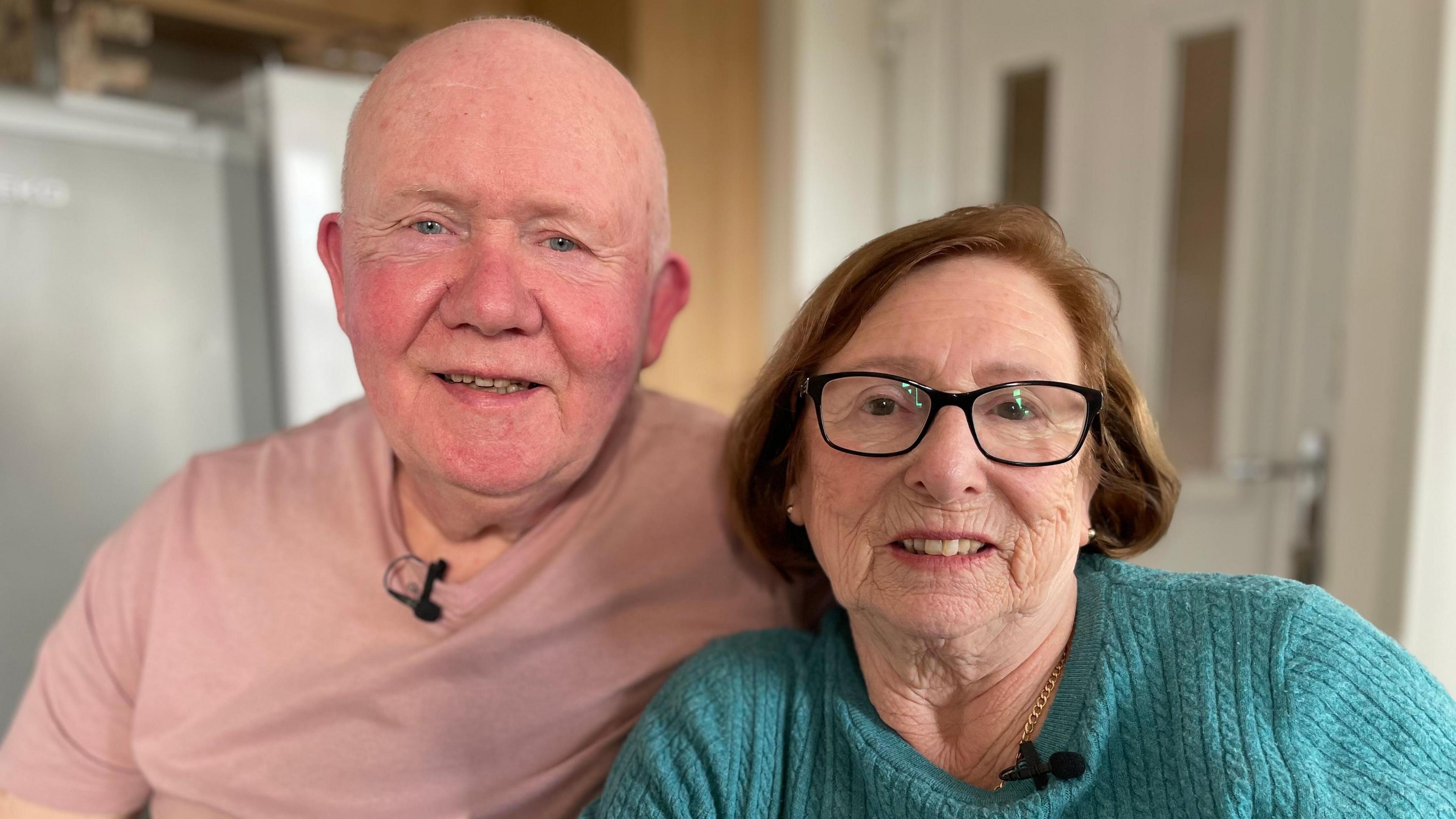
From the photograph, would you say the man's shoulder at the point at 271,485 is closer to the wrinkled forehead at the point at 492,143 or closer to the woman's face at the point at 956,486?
the wrinkled forehead at the point at 492,143

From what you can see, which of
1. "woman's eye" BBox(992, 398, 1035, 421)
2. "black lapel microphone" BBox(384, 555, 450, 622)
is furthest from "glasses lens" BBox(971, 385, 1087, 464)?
"black lapel microphone" BBox(384, 555, 450, 622)

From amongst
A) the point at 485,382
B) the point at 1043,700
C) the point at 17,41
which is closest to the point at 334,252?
the point at 485,382

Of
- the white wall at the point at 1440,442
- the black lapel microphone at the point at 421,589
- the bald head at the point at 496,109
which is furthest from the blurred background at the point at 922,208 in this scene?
the black lapel microphone at the point at 421,589

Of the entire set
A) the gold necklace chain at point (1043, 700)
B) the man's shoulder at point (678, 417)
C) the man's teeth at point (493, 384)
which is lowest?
the gold necklace chain at point (1043, 700)

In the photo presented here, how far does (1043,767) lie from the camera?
2.60 feet

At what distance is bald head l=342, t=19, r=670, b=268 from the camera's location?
858mm

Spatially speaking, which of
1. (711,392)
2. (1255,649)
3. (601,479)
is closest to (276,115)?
(711,392)

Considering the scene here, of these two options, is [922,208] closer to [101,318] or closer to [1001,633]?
[101,318]

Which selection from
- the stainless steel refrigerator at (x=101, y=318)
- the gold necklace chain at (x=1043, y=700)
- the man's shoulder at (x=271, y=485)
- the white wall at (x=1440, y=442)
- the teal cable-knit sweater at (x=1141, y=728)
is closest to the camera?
the teal cable-knit sweater at (x=1141, y=728)

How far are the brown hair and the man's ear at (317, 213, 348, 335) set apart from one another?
1.37 feet

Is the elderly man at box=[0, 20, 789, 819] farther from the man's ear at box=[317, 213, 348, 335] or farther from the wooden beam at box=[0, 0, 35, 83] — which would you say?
the wooden beam at box=[0, 0, 35, 83]

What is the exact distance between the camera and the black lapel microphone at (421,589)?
3.32 feet

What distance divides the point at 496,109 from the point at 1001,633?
62 cm

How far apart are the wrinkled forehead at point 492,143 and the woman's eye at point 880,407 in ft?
0.95
